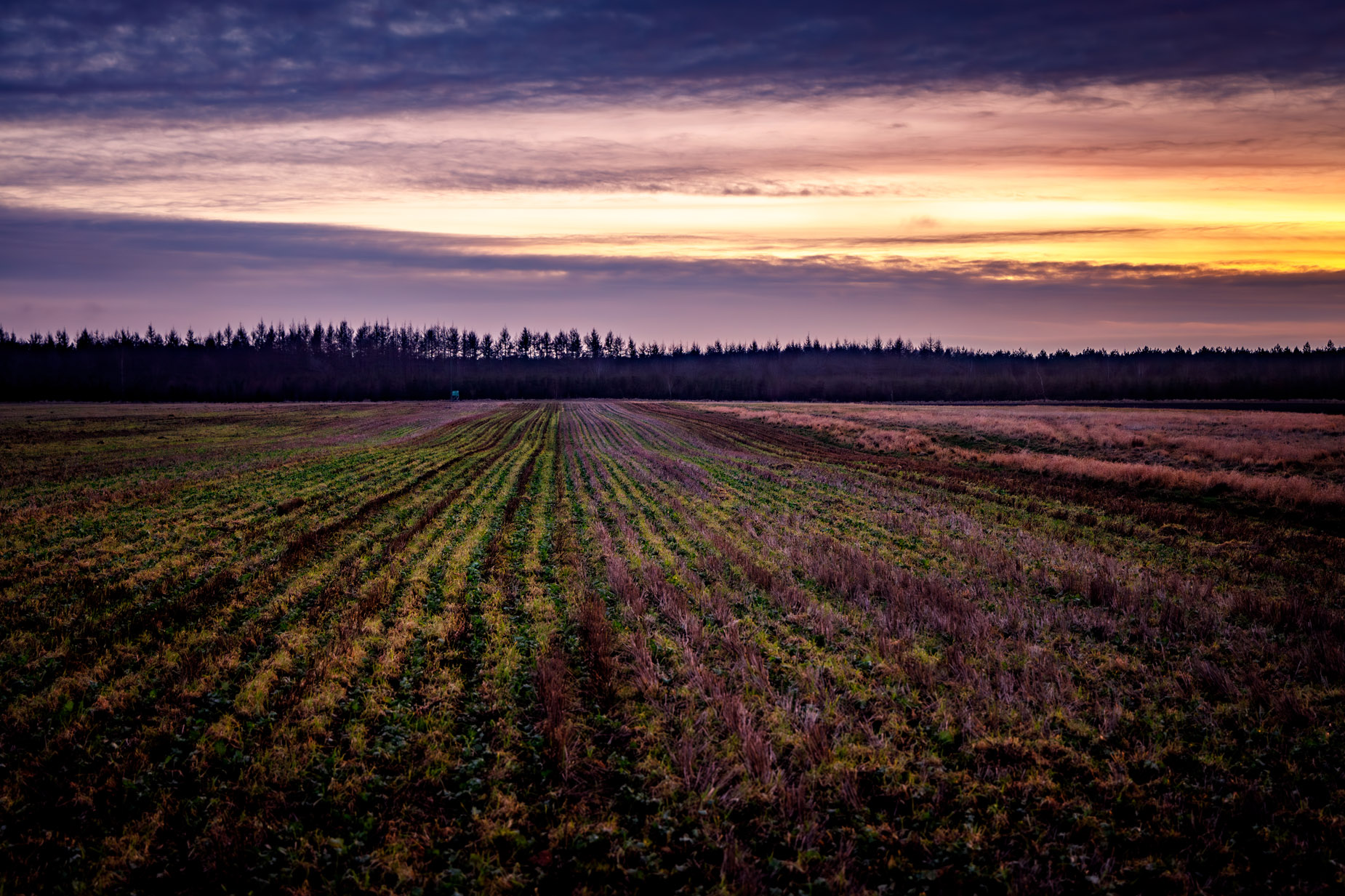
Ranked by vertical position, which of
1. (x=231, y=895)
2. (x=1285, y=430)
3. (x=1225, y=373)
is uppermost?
(x=1225, y=373)

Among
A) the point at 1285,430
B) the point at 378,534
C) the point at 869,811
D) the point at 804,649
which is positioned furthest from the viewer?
the point at 1285,430

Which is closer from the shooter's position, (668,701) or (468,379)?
(668,701)

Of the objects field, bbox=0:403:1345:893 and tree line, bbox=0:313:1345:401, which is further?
tree line, bbox=0:313:1345:401

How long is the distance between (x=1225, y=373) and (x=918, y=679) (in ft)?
756

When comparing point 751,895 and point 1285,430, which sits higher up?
point 1285,430

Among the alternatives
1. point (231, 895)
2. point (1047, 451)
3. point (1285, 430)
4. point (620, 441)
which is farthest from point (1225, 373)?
point (231, 895)

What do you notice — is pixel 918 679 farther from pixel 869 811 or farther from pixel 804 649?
pixel 869 811

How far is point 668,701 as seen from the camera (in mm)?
7320

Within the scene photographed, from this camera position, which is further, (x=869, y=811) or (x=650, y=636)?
(x=650, y=636)

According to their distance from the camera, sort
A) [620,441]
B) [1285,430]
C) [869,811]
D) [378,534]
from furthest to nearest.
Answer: [1285,430] < [620,441] < [378,534] < [869,811]

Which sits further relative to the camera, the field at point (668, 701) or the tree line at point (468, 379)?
the tree line at point (468, 379)

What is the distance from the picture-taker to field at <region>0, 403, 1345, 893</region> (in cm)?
496

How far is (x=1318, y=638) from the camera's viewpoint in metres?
9.01

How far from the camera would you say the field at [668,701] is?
4.96 metres
